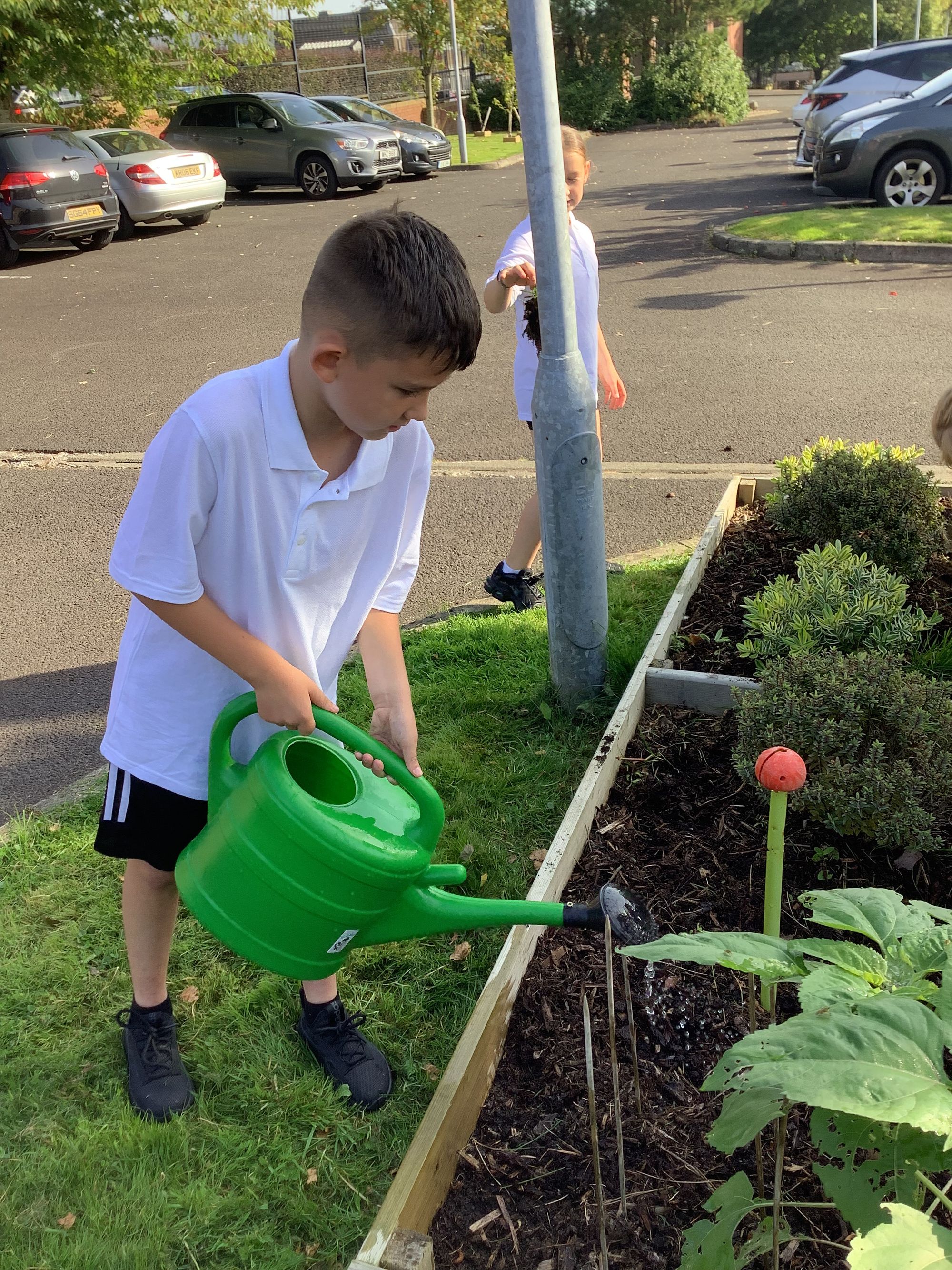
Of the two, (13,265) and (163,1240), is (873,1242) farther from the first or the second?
(13,265)

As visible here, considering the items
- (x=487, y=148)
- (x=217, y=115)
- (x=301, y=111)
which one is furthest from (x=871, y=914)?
(x=487, y=148)

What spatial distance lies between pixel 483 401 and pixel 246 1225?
5693 millimetres

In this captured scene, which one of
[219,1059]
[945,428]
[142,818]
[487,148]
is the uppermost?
[487,148]

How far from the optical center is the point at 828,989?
4.08 feet

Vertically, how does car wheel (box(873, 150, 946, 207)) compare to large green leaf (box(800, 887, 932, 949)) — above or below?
above

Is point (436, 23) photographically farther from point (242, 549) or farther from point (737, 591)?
point (242, 549)

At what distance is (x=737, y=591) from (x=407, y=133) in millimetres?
18488

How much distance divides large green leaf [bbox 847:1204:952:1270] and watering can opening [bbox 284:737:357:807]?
99 centimetres

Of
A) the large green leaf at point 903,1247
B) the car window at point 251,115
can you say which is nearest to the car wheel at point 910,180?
the car window at point 251,115

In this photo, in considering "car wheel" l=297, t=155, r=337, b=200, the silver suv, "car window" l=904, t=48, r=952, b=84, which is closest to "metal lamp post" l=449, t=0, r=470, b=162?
the silver suv

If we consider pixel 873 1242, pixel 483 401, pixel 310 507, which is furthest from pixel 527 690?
pixel 483 401

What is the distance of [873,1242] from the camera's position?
3.25 ft

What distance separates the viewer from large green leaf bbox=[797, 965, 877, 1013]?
3.95 feet

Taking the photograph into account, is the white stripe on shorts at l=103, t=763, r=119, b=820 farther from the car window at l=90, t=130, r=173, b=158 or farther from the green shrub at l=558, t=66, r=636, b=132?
the green shrub at l=558, t=66, r=636, b=132
